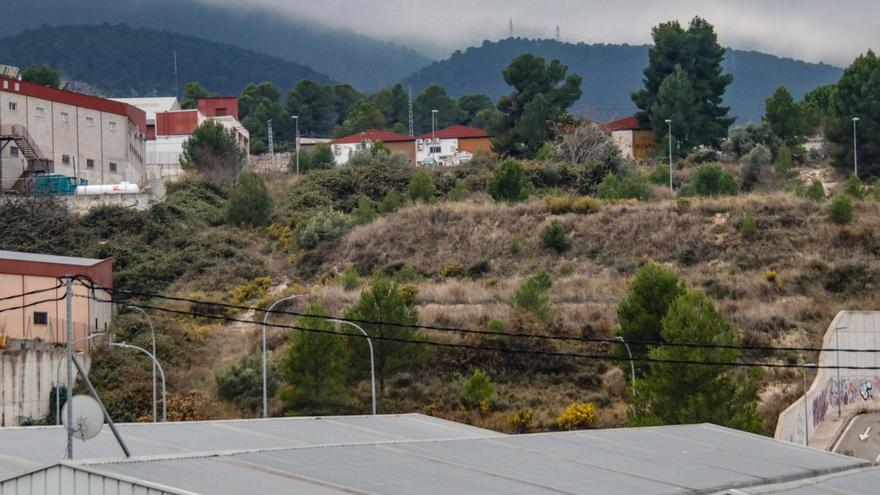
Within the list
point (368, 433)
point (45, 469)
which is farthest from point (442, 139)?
point (45, 469)

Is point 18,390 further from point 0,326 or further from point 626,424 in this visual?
point 626,424

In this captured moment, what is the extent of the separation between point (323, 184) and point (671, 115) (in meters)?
29.8

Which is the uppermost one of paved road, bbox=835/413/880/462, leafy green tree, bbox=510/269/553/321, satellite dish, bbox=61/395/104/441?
satellite dish, bbox=61/395/104/441

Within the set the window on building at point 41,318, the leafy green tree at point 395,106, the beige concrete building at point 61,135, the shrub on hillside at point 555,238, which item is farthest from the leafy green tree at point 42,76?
the window on building at point 41,318

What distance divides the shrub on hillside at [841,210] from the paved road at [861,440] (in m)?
20.9

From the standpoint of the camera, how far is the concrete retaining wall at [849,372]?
62438 millimetres

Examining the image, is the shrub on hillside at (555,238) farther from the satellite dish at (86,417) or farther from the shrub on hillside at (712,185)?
the satellite dish at (86,417)

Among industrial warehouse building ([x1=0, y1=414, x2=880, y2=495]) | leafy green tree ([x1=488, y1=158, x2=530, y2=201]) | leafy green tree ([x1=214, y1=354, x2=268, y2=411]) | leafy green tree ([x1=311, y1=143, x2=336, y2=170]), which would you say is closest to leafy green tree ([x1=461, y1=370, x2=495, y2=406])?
leafy green tree ([x1=214, y1=354, x2=268, y2=411])

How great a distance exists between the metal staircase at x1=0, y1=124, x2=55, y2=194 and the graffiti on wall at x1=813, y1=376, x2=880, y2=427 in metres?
50.2

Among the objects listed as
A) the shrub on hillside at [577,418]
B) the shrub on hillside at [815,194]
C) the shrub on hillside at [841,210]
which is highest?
the shrub on hillside at [815,194]

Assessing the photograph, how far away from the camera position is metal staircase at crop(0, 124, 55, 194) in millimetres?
90125

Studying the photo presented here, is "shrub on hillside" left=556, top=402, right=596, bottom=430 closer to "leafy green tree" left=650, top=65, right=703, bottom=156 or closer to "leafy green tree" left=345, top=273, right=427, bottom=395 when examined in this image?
"leafy green tree" left=345, top=273, right=427, bottom=395

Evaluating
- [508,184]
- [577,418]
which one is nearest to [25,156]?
[508,184]

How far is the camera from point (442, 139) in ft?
445
